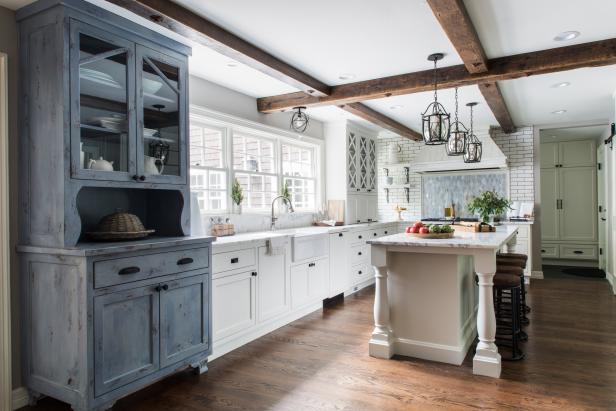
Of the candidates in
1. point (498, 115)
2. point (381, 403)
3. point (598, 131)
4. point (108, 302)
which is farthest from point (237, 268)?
point (598, 131)

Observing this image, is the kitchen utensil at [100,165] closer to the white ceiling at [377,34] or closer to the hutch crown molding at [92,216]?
the hutch crown molding at [92,216]

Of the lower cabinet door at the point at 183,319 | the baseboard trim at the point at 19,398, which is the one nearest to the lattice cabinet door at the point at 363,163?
the lower cabinet door at the point at 183,319

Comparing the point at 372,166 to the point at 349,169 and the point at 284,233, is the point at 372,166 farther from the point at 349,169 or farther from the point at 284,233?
the point at 284,233

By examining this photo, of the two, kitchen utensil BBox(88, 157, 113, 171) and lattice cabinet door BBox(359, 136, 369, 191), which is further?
lattice cabinet door BBox(359, 136, 369, 191)

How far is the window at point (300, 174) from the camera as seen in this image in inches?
225

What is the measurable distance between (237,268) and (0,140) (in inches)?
74.0

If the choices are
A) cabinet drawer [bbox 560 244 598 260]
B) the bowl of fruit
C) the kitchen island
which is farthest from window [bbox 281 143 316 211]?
cabinet drawer [bbox 560 244 598 260]

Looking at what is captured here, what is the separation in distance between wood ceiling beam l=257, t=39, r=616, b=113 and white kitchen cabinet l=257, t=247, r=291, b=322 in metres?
1.77

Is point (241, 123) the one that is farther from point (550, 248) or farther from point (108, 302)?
point (550, 248)

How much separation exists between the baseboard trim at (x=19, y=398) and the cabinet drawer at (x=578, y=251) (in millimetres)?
8885

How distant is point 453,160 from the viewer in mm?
7074

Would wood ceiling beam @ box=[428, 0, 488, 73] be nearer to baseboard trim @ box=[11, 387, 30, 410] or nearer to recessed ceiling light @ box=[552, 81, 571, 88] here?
recessed ceiling light @ box=[552, 81, 571, 88]

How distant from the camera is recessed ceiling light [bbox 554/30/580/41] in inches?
126

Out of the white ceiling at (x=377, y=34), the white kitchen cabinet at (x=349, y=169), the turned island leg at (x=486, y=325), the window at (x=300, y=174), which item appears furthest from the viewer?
the white kitchen cabinet at (x=349, y=169)
